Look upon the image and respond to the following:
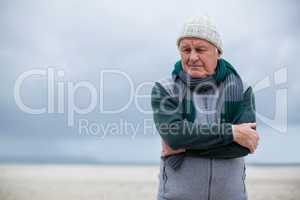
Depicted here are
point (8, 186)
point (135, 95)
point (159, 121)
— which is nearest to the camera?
point (159, 121)

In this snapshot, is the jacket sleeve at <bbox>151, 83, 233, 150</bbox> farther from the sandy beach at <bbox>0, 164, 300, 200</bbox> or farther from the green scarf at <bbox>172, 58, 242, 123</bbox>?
the sandy beach at <bbox>0, 164, 300, 200</bbox>

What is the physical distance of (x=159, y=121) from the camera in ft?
4.80

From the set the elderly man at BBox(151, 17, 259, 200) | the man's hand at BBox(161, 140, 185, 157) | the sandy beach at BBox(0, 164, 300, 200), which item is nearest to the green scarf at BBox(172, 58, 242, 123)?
the elderly man at BBox(151, 17, 259, 200)

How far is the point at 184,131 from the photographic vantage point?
56.3 inches

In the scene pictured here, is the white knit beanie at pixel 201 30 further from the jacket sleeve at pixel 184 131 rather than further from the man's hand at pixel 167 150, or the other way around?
the man's hand at pixel 167 150

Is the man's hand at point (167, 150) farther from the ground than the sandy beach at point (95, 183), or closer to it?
farther from the ground

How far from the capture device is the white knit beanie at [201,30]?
1500 mm

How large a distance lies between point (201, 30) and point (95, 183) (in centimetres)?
161

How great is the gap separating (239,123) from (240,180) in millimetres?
201

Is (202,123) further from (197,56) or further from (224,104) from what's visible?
(197,56)

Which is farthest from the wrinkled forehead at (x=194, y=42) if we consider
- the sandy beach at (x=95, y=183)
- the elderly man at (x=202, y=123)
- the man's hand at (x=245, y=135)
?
the sandy beach at (x=95, y=183)

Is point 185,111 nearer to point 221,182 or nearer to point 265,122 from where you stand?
point 221,182

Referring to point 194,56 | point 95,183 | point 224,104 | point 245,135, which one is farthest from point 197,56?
point 95,183

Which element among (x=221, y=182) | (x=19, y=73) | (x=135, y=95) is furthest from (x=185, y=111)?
(x=19, y=73)
